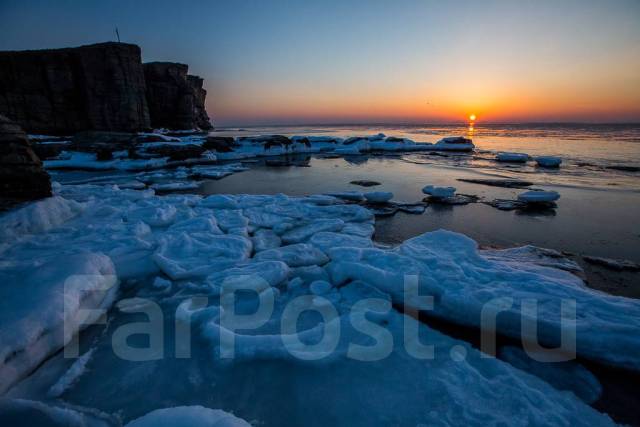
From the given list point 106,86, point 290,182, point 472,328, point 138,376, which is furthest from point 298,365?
point 106,86

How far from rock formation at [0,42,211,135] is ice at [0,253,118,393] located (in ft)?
116

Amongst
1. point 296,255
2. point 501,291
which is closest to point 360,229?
point 296,255

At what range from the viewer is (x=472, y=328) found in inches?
108

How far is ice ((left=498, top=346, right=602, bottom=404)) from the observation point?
2.06 metres

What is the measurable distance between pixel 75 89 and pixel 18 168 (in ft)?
118

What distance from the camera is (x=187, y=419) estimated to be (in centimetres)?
158

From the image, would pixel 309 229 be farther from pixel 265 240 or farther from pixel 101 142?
pixel 101 142

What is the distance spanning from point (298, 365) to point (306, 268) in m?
1.62

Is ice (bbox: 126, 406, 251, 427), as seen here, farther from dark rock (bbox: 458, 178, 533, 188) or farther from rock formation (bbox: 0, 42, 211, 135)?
rock formation (bbox: 0, 42, 211, 135)

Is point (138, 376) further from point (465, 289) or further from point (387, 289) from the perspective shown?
point (465, 289)

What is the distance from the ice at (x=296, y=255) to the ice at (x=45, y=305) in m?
1.80

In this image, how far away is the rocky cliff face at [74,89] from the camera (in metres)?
29.2

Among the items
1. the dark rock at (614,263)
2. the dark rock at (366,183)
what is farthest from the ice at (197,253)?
the dark rock at (366,183)

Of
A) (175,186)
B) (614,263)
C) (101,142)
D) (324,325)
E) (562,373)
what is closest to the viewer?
(562,373)
